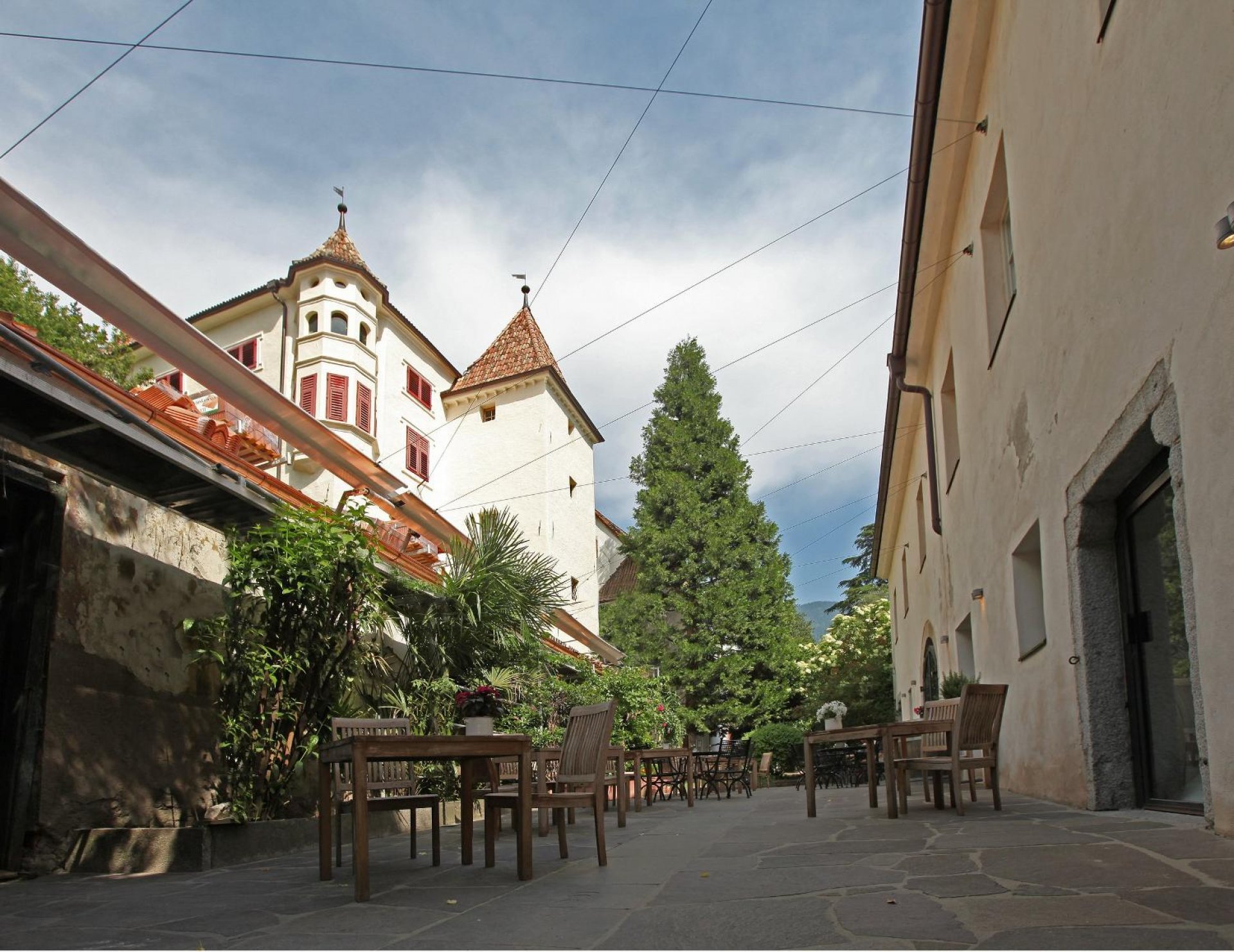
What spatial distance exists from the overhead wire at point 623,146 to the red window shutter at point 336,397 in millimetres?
14854

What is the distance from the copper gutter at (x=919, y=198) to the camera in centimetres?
779

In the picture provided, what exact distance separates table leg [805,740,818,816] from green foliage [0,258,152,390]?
1828 centimetres

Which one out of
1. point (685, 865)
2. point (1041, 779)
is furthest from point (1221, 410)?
point (1041, 779)

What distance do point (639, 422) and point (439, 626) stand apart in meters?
22.6

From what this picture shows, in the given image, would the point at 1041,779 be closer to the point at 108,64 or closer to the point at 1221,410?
the point at 1221,410

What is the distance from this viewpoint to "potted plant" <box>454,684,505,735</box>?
17.6ft

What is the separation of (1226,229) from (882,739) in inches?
183

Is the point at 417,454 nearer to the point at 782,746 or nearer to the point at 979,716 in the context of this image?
the point at 782,746

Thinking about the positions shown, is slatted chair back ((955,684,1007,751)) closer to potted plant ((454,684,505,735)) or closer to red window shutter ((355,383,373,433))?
potted plant ((454,684,505,735))

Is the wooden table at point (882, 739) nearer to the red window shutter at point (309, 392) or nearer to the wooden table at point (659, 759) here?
the wooden table at point (659, 759)

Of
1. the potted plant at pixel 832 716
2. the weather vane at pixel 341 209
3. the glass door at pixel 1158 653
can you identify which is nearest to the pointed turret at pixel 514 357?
the weather vane at pixel 341 209

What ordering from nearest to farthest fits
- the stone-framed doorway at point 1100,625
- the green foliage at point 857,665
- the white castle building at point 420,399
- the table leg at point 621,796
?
the stone-framed doorway at point 1100,625
the table leg at point 621,796
the white castle building at point 420,399
the green foliage at point 857,665

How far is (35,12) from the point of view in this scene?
6418 millimetres

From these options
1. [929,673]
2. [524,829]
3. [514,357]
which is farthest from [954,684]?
[514,357]
